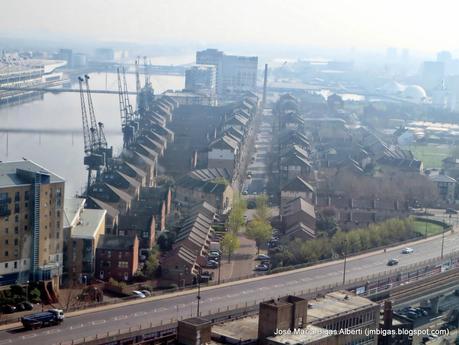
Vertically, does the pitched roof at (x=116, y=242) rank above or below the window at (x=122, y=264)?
above

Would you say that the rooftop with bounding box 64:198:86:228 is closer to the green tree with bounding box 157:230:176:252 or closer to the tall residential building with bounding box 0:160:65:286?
the tall residential building with bounding box 0:160:65:286

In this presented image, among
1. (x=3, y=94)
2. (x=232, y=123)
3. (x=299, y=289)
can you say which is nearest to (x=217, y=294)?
(x=299, y=289)

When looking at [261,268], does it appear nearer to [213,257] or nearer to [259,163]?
[213,257]

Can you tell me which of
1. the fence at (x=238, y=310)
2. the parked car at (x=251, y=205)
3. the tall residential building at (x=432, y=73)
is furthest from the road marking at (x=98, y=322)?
the tall residential building at (x=432, y=73)

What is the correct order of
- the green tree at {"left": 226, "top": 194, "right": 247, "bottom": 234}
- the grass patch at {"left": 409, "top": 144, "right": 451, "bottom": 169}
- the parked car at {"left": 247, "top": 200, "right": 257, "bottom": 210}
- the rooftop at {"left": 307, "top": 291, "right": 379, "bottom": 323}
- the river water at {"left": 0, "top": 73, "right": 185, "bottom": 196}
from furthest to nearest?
the grass patch at {"left": 409, "top": 144, "right": 451, "bottom": 169} < the river water at {"left": 0, "top": 73, "right": 185, "bottom": 196} < the parked car at {"left": 247, "top": 200, "right": 257, "bottom": 210} < the green tree at {"left": 226, "top": 194, "right": 247, "bottom": 234} < the rooftop at {"left": 307, "top": 291, "right": 379, "bottom": 323}

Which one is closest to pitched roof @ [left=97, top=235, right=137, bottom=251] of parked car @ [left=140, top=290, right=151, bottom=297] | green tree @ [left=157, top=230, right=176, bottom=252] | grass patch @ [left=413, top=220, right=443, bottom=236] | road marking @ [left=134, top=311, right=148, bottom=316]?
parked car @ [left=140, top=290, right=151, bottom=297]

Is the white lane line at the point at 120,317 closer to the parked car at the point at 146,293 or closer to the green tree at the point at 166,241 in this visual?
the parked car at the point at 146,293

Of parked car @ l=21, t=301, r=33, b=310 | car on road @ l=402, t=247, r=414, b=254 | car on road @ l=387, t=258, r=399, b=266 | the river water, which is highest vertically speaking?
car on road @ l=387, t=258, r=399, b=266

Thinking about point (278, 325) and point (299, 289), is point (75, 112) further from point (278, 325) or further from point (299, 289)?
point (278, 325)
